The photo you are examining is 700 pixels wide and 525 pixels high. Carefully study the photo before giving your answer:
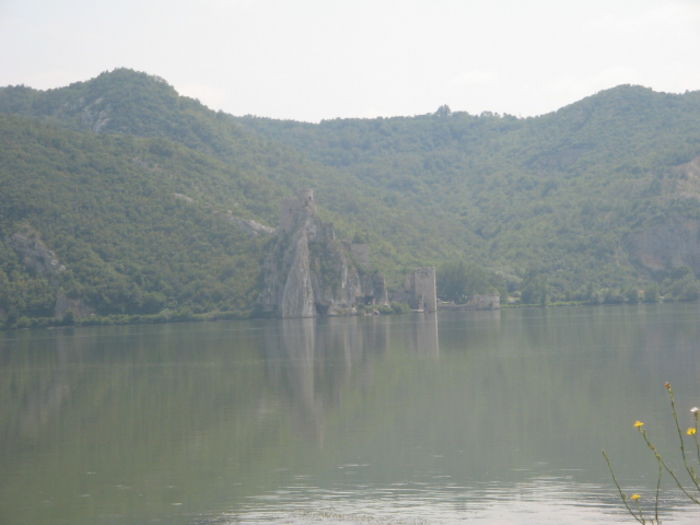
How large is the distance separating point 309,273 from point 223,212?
20521mm

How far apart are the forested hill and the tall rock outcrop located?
3328mm

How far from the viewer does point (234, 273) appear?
124 m

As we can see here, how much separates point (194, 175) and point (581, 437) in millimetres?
125267

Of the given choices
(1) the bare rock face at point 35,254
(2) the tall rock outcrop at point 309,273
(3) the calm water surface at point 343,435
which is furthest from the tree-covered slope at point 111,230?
(3) the calm water surface at point 343,435

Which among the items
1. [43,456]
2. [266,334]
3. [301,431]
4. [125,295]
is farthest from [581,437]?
[125,295]

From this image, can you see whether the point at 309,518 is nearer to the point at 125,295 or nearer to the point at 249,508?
the point at 249,508

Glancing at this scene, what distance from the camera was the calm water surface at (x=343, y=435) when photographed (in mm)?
20656

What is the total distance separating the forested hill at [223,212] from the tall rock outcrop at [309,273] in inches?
131

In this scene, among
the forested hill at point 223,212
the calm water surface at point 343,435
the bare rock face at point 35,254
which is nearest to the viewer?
the calm water surface at point 343,435

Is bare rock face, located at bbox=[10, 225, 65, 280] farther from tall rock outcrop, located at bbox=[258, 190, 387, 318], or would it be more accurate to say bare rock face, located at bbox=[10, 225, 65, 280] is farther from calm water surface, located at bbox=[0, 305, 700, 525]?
calm water surface, located at bbox=[0, 305, 700, 525]

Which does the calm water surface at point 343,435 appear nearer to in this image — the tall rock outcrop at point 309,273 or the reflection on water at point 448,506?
the reflection on water at point 448,506

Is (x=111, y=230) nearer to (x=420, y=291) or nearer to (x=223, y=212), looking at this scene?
(x=223, y=212)

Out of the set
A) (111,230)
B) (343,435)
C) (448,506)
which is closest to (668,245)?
(111,230)

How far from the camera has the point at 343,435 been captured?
2844cm
